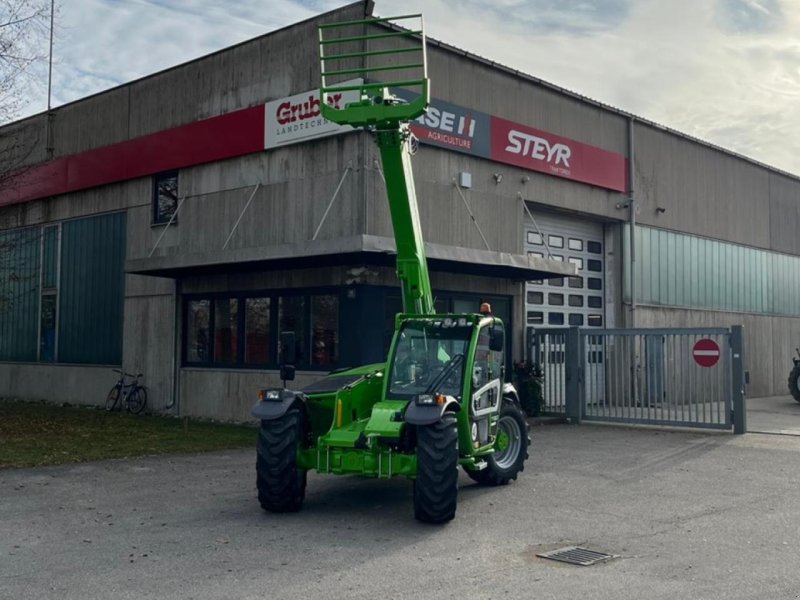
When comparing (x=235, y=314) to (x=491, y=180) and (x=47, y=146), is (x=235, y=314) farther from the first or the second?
(x=47, y=146)

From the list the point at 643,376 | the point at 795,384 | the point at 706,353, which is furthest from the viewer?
the point at 795,384

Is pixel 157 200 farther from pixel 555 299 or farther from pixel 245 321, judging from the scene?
pixel 555 299

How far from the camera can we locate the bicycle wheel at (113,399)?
68.9ft

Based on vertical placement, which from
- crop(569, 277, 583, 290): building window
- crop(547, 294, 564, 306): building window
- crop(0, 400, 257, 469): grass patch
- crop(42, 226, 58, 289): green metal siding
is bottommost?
crop(0, 400, 257, 469): grass patch

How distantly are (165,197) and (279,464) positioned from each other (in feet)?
43.5

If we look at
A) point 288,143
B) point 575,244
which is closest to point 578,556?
point 288,143

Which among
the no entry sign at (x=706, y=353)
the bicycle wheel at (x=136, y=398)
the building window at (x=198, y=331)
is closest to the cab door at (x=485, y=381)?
the no entry sign at (x=706, y=353)

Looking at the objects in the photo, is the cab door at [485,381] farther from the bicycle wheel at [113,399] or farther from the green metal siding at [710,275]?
the green metal siding at [710,275]

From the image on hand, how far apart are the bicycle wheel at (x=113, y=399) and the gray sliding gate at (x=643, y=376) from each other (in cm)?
985

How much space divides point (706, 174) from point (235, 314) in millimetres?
15351

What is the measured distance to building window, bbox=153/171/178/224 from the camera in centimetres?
2073

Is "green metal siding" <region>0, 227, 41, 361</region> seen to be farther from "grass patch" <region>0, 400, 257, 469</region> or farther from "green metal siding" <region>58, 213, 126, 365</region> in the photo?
"grass patch" <region>0, 400, 257, 469</region>

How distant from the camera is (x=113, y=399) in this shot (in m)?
21.1

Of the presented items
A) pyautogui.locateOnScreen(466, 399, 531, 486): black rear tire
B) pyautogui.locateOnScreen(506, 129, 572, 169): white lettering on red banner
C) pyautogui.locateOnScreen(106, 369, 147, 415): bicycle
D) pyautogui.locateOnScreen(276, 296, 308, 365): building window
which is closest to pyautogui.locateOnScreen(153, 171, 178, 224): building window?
pyautogui.locateOnScreen(106, 369, 147, 415): bicycle
